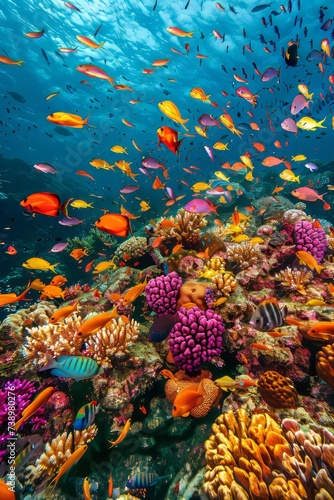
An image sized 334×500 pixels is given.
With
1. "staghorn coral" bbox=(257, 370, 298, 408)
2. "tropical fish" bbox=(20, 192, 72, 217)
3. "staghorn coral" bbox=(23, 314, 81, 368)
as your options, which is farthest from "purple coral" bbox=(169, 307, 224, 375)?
"tropical fish" bbox=(20, 192, 72, 217)

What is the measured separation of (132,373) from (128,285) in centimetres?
242

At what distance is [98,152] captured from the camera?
227ft

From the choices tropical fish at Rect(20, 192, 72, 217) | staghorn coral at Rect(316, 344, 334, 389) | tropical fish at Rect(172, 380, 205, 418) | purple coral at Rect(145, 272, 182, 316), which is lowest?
tropical fish at Rect(172, 380, 205, 418)

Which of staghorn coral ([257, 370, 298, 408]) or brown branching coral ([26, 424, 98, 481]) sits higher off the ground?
staghorn coral ([257, 370, 298, 408])

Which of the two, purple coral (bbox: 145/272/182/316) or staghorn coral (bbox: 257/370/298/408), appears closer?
staghorn coral (bbox: 257/370/298/408)

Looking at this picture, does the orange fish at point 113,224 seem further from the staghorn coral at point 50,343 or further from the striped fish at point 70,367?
the staghorn coral at point 50,343

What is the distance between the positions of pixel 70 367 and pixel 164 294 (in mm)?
2283

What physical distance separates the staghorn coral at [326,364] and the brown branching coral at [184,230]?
11.9ft

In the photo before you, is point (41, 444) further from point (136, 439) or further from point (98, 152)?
point (98, 152)

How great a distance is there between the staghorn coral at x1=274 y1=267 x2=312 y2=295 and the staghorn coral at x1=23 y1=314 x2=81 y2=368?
14.0ft

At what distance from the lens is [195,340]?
11.7 ft

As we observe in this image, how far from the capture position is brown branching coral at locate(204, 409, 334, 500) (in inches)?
76.0

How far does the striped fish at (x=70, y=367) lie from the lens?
8.12ft

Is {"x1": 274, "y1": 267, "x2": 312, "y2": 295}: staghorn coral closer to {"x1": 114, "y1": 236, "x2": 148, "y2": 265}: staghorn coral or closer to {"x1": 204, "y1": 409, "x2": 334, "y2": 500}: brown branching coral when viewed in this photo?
{"x1": 204, "y1": 409, "x2": 334, "y2": 500}: brown branching coral
